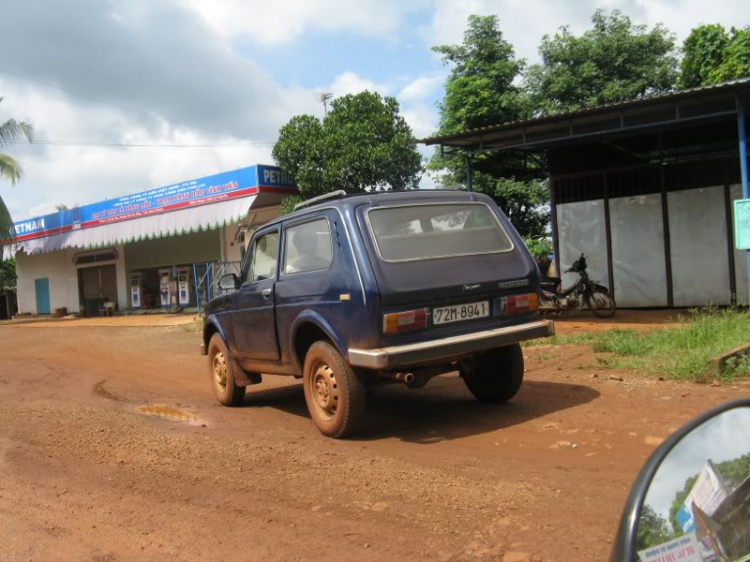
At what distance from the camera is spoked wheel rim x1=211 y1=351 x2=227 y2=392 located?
285 inches

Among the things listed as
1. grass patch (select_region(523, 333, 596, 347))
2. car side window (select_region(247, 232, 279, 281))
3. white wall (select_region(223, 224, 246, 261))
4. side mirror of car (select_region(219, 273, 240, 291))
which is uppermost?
white wall (select_region(223, 224, 246, 261))

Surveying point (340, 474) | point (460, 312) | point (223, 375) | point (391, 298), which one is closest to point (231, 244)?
point (223, 375)

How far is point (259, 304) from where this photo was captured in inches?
246

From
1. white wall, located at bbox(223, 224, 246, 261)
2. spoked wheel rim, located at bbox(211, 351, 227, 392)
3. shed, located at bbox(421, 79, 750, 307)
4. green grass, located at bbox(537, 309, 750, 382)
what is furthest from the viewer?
white wall, located at bbox(223, 224, 246, 261)

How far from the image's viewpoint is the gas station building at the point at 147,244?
20.4m

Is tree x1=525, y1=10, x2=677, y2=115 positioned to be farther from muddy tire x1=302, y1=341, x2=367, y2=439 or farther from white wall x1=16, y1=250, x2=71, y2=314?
white wall x1=16, y1=250, x2=71, y2=314

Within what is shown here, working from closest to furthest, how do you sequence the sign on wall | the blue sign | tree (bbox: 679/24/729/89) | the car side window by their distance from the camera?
1. the car side window
2. the sign on wall
3. tree (bbox: 679/24/729/89)
4. the blue sign

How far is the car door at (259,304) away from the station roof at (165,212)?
1320 cm

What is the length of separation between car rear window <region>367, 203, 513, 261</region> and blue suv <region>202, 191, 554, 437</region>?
1 cm

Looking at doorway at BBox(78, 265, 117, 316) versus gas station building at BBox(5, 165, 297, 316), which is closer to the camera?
gas station building at BBox(5, 165, 297, 316)

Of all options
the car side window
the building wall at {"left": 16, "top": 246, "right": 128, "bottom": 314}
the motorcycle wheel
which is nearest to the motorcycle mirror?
the car side window

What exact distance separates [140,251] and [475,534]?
26.2m

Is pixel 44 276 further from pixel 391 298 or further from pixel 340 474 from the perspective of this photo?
pixel 340 474

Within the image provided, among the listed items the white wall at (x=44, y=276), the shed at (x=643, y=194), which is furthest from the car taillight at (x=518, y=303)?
the white wall at (x=44, y=276)
